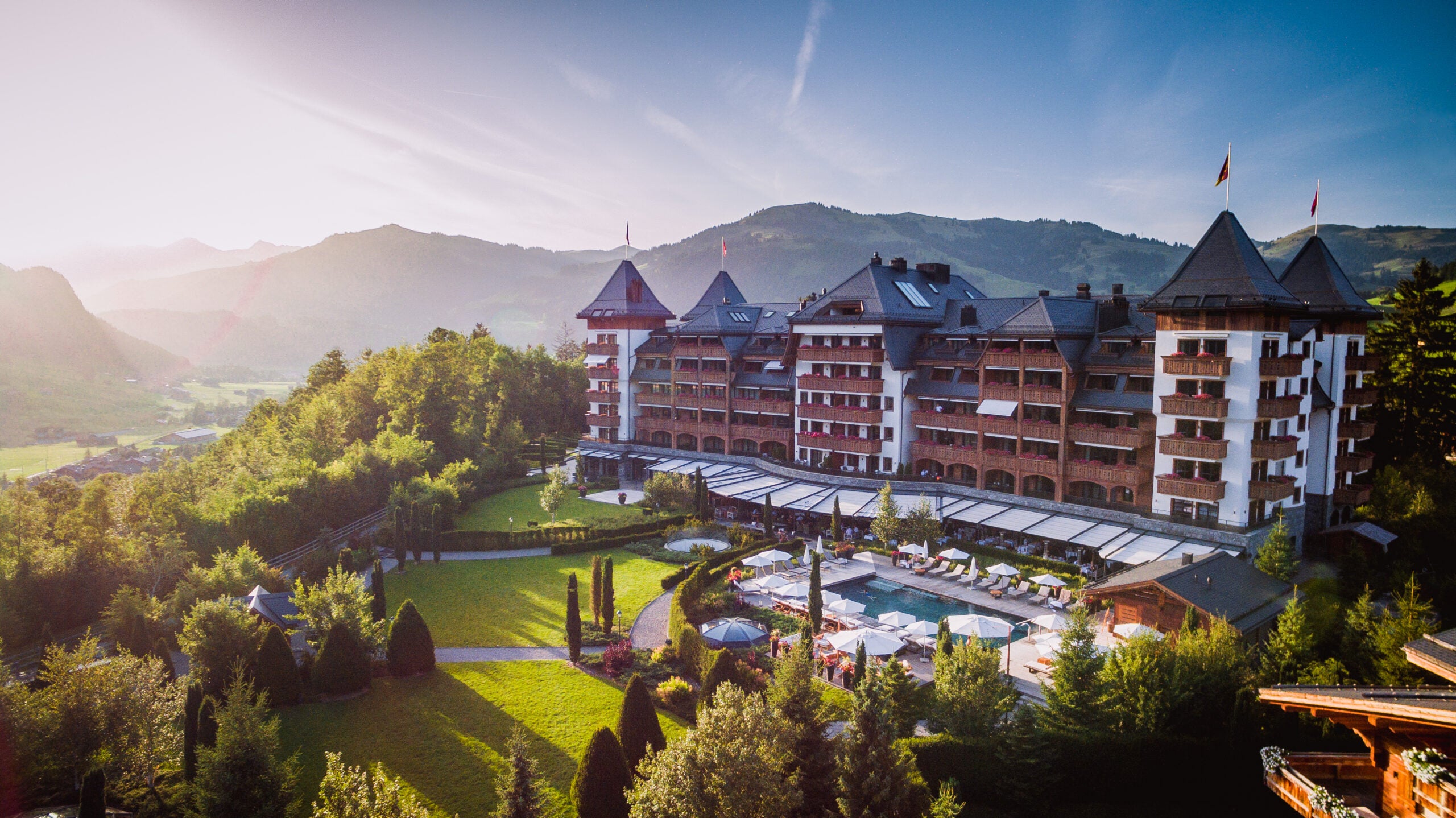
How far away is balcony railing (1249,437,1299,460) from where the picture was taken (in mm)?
40312

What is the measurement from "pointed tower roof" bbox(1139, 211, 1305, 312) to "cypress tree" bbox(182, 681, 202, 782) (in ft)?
153

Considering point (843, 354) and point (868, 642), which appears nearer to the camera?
point (868, 642)

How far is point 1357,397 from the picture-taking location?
155ft

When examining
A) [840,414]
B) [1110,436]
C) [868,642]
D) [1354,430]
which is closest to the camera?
[868,642]

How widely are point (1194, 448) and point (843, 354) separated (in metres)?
24.5

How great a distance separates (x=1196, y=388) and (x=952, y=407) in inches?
628

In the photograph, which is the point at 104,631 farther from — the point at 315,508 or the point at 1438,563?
the point at 1438,563

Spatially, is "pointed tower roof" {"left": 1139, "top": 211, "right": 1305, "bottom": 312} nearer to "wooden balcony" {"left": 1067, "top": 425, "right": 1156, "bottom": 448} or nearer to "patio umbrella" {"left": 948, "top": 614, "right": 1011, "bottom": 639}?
"wooden balcony" {"left": 1067, "top": 425, "right": 1156, "bottom": 448}

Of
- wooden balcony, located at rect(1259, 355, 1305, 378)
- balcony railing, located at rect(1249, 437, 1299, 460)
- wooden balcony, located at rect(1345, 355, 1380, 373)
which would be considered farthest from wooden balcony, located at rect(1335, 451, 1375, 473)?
wooden balcony, located at rect(1259, 355, 1305, 378)

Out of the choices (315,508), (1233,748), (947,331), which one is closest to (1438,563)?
(947,331)

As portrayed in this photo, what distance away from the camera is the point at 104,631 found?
1513 inches

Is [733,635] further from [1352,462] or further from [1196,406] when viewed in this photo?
[1352,462]

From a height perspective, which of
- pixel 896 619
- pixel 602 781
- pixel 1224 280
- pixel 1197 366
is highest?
pixel 1224 280

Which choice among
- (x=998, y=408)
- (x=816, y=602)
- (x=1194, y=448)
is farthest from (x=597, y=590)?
(x=1194, y=448)
